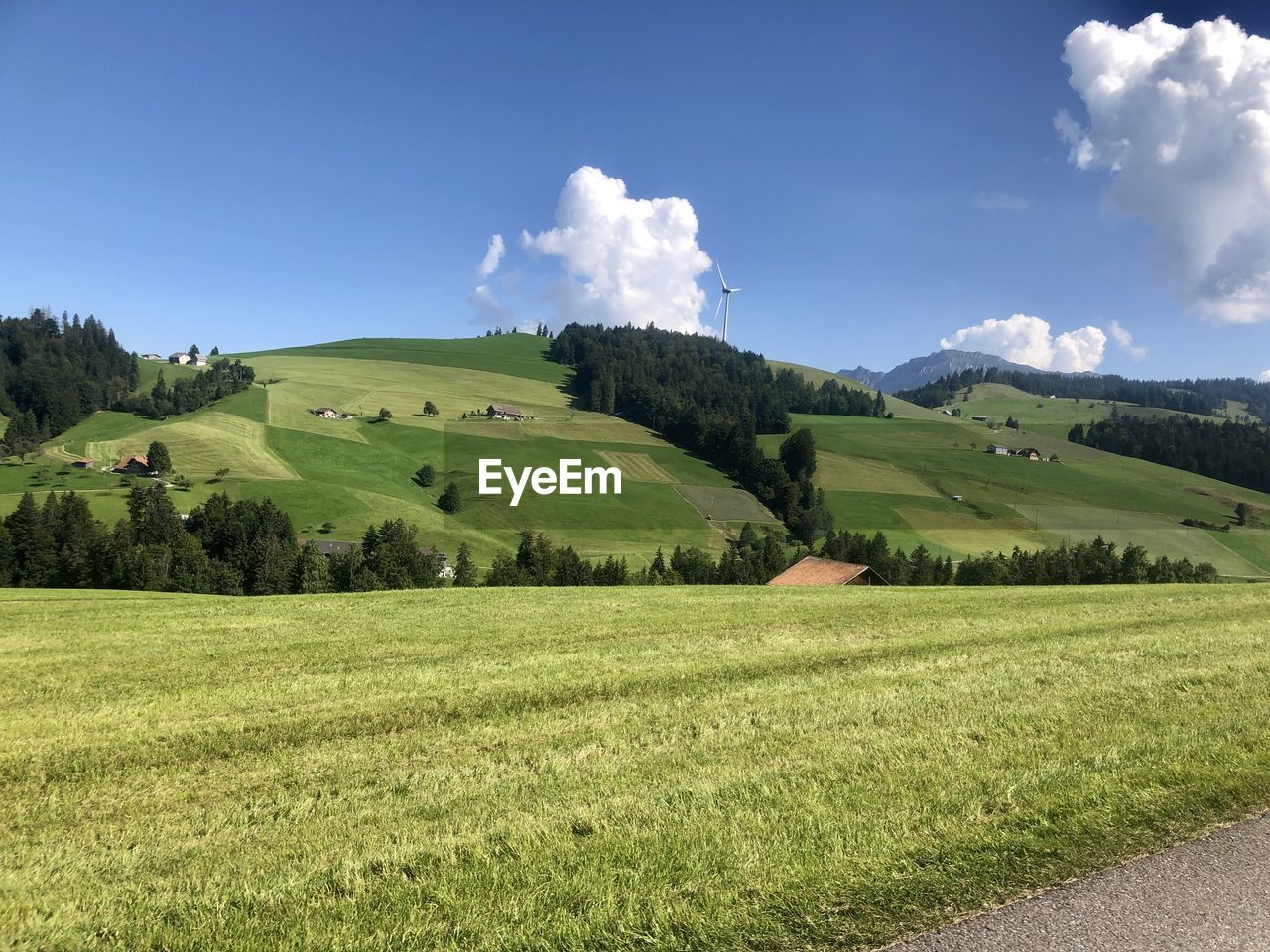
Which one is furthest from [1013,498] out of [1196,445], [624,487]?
[1196,445]

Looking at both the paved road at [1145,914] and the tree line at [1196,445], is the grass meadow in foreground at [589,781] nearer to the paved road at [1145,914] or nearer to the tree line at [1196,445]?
the paved road at [1145,914]

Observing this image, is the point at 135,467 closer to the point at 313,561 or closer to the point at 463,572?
the point at 313,561

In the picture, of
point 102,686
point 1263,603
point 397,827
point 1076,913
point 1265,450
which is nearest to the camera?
point 1076,913

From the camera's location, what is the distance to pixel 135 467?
381 feet

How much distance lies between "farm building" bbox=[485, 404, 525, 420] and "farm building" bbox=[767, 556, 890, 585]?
4903 inches

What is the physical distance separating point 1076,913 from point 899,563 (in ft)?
315

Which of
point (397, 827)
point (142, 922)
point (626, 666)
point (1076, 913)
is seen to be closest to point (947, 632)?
point (626, 666)

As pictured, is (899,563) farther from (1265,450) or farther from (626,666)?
(1265,450)

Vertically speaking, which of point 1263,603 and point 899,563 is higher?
point 1263,603

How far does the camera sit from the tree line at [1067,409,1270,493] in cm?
15762

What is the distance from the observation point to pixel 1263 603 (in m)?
21.2

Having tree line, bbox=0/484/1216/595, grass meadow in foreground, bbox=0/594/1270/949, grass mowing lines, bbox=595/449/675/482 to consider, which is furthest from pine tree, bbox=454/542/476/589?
grass meadow in foreground, bbox=0/594/1270/949

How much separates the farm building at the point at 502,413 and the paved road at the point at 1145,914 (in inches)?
6365

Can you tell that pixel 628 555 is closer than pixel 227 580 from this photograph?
No
